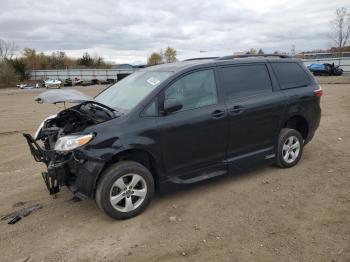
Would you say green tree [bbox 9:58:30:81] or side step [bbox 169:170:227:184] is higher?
green tree [bbox 9:58:30:81]

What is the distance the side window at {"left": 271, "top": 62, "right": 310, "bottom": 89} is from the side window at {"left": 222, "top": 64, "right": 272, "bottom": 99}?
0.86 feet

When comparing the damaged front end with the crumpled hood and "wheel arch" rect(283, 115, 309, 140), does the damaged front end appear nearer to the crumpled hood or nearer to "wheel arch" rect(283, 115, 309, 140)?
the crumpled hood

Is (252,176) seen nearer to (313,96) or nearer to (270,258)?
(313,96)

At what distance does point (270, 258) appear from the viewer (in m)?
3.36

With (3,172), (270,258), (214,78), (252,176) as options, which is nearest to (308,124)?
(252,176)

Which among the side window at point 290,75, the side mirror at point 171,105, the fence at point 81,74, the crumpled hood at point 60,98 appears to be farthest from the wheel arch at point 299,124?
the fence at point 81,74

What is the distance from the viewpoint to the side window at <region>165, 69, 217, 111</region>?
4609mm

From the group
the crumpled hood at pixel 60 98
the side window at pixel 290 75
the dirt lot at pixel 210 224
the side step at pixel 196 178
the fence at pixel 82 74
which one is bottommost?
the dirt lot at pixel 210 224

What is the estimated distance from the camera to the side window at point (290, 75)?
573 centimetres

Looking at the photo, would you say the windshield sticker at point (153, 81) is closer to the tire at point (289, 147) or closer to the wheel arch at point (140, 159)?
the wheel arch at point (140, 159)

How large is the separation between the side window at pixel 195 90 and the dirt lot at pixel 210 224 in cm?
128

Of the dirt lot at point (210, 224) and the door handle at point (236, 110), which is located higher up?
the door handle at point (236, 110)

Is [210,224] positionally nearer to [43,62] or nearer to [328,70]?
[328,70]

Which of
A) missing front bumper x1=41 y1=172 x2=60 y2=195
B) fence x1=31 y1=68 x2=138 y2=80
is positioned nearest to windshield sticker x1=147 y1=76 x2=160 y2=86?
missing front bumper x1=41 y1=172 x2=60 y2=195
